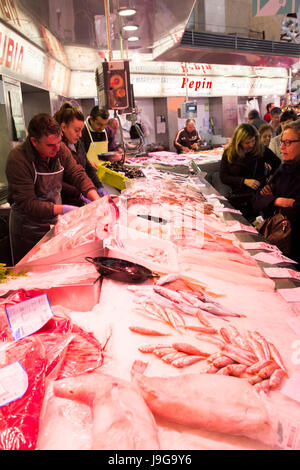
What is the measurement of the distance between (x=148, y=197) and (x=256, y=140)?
230 centimetres

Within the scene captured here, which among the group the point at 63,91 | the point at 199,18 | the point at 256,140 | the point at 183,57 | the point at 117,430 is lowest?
the point at 117,430

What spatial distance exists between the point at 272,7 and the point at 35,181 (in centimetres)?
285

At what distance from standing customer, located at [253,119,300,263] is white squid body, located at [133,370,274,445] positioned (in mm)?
2585

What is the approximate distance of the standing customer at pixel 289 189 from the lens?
3293 mm

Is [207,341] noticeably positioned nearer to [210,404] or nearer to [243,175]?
[210,404]

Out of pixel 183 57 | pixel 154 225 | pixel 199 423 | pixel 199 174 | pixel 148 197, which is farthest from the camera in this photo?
pixel 183 57

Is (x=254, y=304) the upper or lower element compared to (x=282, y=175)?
lower

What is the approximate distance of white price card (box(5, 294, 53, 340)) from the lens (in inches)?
47.9

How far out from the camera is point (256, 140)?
16.0 ft

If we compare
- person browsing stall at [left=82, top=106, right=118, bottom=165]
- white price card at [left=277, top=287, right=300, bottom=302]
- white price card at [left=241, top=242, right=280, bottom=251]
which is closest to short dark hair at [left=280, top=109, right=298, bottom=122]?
person browsing stall at [left=82, top=106, right=118, bottom=165]

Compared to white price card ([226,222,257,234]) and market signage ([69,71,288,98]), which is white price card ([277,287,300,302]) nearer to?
white price card ([226,222,257,234])
